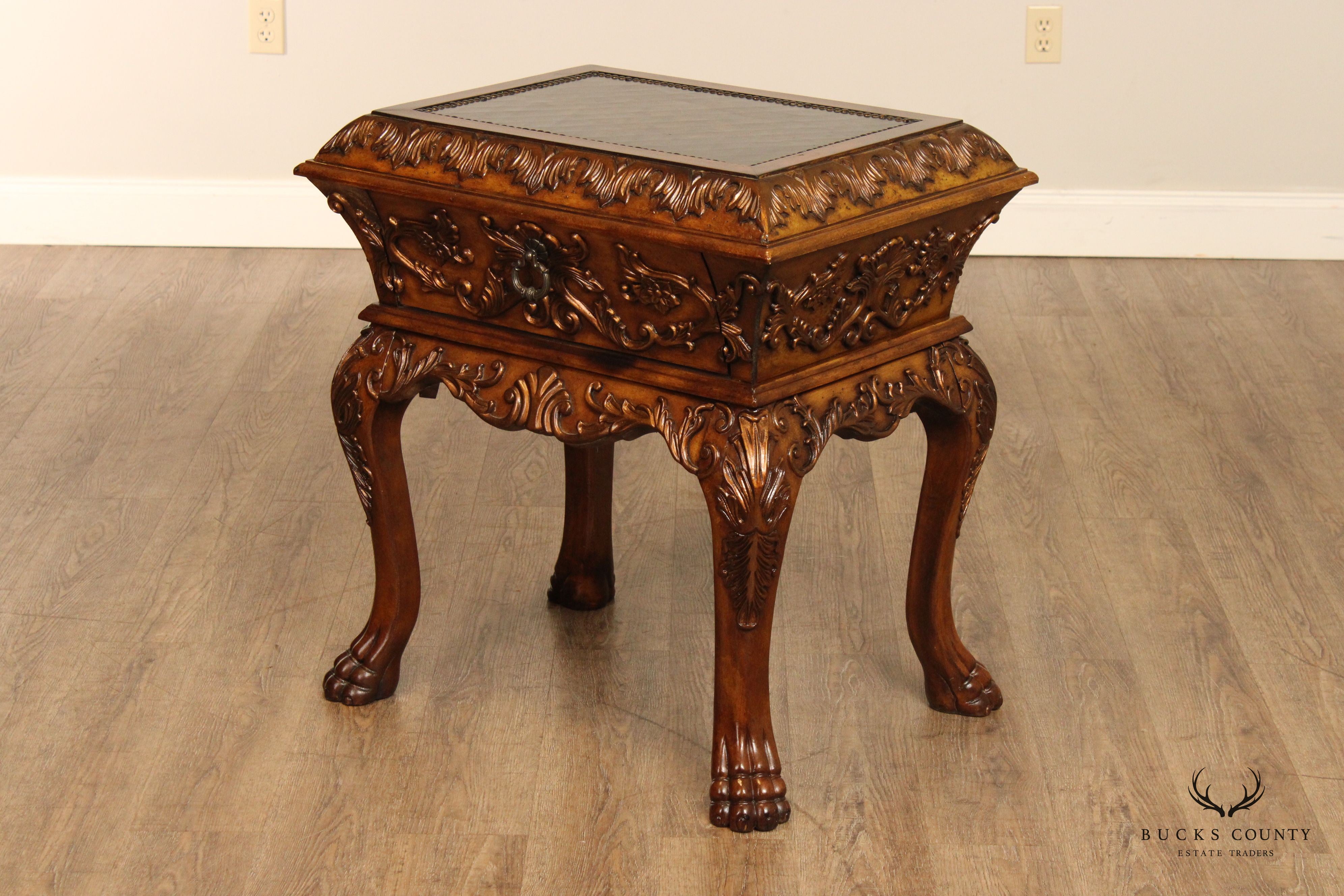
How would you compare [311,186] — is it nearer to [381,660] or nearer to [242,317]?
[242,317]

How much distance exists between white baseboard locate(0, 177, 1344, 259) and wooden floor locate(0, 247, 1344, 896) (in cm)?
66

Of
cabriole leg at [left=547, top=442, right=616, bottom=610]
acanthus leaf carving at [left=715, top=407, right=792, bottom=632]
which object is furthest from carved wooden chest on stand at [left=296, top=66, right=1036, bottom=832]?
cabriole leg at [left=547, top=442, right=616, bottom=610]

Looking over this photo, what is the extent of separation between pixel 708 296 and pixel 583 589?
730 millimetres

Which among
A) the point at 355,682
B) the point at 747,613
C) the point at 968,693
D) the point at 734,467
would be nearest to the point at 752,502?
the point at 734,467

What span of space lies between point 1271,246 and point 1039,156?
0.58 meters

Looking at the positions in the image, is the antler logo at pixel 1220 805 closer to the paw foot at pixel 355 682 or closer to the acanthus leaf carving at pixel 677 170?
the acanthus leaf carving at pixel 677 170

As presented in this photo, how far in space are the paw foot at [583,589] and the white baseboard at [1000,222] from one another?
1.82 m

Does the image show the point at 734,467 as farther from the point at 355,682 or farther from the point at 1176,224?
the point at 1176,224

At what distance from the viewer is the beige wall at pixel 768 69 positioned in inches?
142

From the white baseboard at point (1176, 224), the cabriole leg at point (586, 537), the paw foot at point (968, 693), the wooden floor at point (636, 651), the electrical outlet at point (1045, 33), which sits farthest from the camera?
the white baseboard at point (1176, 224)

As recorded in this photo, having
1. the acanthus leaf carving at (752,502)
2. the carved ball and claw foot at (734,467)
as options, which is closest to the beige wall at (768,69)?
the carved ball and claw foot at (734,467)

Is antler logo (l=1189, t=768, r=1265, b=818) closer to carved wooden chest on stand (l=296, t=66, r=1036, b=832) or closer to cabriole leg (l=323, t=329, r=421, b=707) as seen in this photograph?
carved wooden chest on stand (l=296, t=66, r=1036, b=832)

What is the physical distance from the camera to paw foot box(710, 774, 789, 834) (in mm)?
1687

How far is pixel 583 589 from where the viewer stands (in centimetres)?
213
